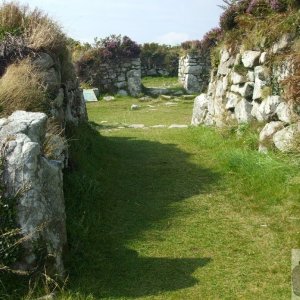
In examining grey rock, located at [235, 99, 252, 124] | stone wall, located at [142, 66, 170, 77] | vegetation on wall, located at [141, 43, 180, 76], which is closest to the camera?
grey rock, located at [235, 99, 252, 124]

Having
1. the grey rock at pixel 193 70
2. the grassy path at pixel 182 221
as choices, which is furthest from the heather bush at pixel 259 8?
the grey rock at pixel 193 70

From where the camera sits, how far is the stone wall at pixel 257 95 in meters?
7.69

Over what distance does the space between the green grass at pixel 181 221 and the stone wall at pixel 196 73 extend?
14714 millimetres

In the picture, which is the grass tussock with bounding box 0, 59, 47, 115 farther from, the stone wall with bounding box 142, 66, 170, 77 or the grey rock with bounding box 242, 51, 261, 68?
the stone wall with bounding box 142, 66, 170, 77

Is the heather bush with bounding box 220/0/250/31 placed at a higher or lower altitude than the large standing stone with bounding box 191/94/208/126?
higher

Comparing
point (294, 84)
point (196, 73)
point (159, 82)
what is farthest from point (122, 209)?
point (159, 82)

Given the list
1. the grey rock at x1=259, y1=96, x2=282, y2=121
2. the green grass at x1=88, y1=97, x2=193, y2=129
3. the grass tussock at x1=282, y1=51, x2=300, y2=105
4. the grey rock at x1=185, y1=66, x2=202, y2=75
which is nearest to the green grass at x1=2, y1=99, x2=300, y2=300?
the grey rock at x1=259, y1=96, x2=282, y2=121

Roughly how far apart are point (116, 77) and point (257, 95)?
14736 mm

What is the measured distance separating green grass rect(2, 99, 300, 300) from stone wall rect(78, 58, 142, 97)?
13433mm

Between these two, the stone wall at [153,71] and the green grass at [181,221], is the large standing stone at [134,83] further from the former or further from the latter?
the green grass at [181,221]

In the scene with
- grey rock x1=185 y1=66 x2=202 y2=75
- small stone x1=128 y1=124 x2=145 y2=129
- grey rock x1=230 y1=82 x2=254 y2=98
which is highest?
grey rock x1=185 y1=66 x2=202 y2=75

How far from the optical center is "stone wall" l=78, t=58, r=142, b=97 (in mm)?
22641

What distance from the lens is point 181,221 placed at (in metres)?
5.93

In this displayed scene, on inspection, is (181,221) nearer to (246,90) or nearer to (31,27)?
(31,27)
